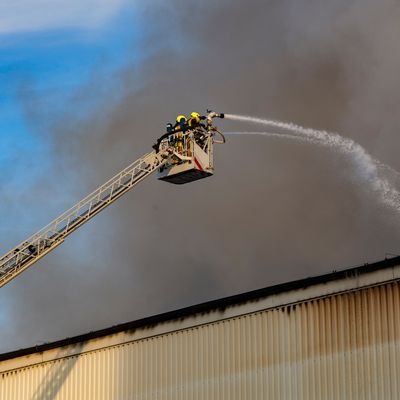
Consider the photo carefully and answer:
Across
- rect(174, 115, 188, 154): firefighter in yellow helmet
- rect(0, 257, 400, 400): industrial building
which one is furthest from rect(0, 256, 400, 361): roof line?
rect(174, 115, 188, 154): firefighter in yellow helmet

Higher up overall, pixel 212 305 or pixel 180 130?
pixel 180 130

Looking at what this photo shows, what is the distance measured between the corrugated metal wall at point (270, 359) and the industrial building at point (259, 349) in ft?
0.12

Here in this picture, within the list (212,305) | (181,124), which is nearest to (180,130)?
(181,124)

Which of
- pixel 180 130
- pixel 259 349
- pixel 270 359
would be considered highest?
pixel 180 130

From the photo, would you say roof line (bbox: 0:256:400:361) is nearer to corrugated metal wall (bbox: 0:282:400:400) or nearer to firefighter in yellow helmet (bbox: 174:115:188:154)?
corrugated metal wall (bbox: 0:282:400:400)

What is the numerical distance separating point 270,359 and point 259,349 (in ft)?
2.19

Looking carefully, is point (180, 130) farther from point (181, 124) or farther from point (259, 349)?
point (259, 349)

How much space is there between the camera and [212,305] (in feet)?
142

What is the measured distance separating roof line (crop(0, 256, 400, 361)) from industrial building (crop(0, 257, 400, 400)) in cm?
4

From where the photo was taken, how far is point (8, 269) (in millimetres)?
50469

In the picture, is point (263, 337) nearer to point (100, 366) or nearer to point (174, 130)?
point (100, 366)

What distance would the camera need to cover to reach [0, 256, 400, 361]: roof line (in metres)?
38.2

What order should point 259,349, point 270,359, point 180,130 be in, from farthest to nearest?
point 180,130 → point 259,349 → point 270,359

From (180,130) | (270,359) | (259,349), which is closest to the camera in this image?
(270,359)
